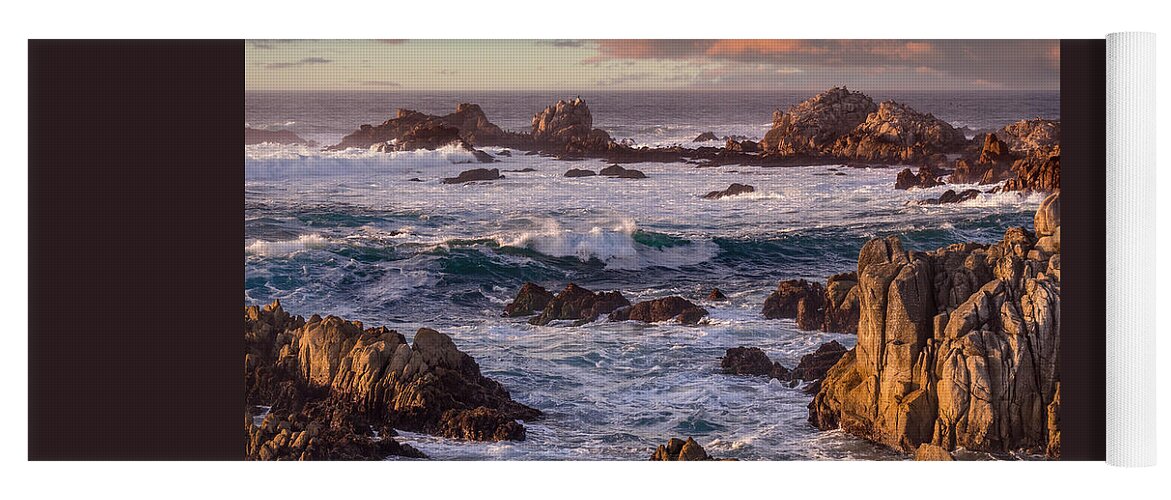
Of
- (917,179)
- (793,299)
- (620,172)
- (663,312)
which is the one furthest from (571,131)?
(917,179)

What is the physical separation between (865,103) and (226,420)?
6.90 m

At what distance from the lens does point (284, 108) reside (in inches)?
512

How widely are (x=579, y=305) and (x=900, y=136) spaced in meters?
3.56

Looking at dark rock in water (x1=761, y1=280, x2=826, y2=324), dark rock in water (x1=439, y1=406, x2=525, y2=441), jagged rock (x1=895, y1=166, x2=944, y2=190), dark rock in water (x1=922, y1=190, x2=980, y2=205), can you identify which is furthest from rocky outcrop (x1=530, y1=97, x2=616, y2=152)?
dark rock in water (x1=922, y1=190, x2=980, y2=205)

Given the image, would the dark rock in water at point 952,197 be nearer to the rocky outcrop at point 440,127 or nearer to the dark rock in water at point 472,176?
the rocky outcrop at point 440,127

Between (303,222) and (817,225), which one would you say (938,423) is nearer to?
(817,225)

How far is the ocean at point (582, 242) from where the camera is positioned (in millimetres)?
12805

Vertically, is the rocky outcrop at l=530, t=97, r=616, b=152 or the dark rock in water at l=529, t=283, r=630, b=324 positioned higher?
the rocky outcrop at l=530, t=97, r=616, b=152

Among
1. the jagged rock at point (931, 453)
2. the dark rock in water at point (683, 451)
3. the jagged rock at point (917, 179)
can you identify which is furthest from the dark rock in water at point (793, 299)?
the jagged rock at point (931, 453)

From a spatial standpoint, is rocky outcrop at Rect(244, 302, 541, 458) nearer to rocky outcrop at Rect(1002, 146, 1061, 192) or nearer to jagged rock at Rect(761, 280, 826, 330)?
jagged rock at Rect(761, 280, 826, 330)

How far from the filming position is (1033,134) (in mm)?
12898

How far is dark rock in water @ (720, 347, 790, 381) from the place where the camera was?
12820mm

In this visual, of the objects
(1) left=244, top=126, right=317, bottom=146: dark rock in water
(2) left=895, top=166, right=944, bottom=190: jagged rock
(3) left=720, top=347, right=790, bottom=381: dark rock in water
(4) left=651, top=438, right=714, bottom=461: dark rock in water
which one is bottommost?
(4) left=651, top=438, right=714, bottom=461: dark rock in water

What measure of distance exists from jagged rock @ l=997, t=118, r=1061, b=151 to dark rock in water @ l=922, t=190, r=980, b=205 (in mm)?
582
